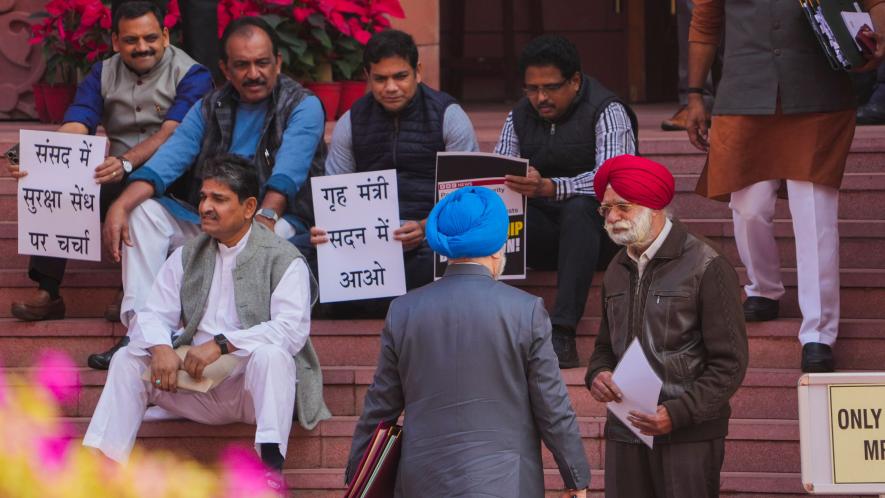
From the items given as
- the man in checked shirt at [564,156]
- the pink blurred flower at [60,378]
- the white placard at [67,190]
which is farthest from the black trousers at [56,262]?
the man in checked shirt at [564,156]

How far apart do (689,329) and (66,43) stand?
6.04 meters

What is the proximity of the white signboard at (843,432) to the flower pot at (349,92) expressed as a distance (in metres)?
5.78

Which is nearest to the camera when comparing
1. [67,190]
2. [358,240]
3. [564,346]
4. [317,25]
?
[564,346]

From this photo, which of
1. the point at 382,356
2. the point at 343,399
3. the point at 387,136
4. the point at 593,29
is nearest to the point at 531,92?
the point at 387,136

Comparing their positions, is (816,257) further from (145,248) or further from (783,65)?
(145,248)

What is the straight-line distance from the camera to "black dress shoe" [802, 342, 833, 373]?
5.91 meters

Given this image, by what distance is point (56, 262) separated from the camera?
6957 millimetres

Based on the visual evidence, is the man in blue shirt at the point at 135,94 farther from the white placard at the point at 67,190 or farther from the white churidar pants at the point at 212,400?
the white churidar pants at the point at 212,400

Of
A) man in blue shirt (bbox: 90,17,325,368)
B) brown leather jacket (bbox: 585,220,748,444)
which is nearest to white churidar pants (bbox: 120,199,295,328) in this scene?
man in blue shirt (bbox: 90,17,325,368)

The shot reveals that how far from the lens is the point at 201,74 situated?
23.9 feet

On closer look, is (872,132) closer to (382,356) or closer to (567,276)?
(567,276)

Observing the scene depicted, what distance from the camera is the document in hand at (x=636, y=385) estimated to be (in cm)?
423

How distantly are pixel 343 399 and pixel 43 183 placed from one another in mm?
1839

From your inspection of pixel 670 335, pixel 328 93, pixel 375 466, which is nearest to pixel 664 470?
pixel 670 335
